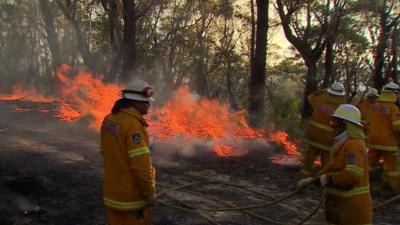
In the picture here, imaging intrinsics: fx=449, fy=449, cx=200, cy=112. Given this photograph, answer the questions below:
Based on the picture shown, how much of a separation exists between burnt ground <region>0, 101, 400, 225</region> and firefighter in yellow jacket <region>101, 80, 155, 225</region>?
198cm

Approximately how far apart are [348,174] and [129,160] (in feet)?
7.45

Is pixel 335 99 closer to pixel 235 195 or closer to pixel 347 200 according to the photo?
pixel 235 195

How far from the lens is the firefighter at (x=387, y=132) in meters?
9.03

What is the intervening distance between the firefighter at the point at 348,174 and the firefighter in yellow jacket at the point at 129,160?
1.98 m

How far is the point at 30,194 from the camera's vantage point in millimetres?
7176

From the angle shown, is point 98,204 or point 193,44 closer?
point 98,204

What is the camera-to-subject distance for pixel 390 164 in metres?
9.16

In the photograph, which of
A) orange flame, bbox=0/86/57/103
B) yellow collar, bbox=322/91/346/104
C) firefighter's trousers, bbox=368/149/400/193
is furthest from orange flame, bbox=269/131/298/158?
orange flame, bbox=0/86/57/103

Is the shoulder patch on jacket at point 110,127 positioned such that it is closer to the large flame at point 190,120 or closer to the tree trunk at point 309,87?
the large flame at point 190,120

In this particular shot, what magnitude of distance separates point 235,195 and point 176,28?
33727mm

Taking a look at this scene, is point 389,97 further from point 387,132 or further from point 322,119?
point 322,119

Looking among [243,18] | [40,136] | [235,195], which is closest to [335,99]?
[235,195]

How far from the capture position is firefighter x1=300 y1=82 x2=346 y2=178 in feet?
27.6

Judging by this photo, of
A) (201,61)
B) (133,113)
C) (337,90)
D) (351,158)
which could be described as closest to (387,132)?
(337,90)
